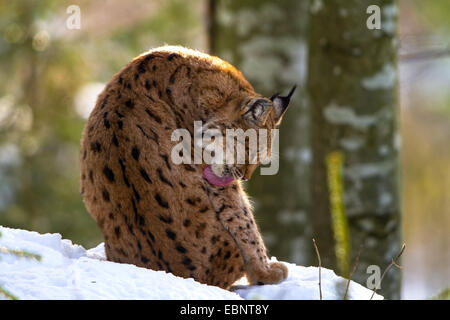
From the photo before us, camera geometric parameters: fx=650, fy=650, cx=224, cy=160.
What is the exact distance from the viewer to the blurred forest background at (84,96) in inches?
255

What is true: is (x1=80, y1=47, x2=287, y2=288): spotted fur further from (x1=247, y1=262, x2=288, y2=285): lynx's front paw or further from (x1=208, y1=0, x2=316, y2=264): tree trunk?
(x1=208, y1=0, x2=316, y2=264): tree trunk

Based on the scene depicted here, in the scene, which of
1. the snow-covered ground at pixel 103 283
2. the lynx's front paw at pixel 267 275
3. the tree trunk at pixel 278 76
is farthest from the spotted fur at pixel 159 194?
the tree trunk at pixel 278 76

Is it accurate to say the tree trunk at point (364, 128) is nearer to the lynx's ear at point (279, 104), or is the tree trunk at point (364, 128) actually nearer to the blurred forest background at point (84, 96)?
the lynx's ear at point (279, 104)

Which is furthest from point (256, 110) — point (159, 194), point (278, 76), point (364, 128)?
point (278, 76)

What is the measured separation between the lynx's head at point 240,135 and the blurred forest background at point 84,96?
2.65 meters

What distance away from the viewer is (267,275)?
3314 millimetres

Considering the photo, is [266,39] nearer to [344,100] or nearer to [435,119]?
[344,100]

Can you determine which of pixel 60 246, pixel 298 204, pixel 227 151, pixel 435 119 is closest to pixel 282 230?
pixel 298 204

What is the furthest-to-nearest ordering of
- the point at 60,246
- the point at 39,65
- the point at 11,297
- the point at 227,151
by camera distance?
the point at 39,65 → the point at 227,151 → the point at 60,246 → the point at 11,297

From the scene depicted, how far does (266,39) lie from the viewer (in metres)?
6.36

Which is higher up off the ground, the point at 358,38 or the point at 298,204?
the point at 358,38

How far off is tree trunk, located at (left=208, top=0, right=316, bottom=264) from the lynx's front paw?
2.97 meters

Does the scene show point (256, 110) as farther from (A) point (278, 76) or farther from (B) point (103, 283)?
(A) point (278, 76)

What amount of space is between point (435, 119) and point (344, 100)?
13.0 meters
